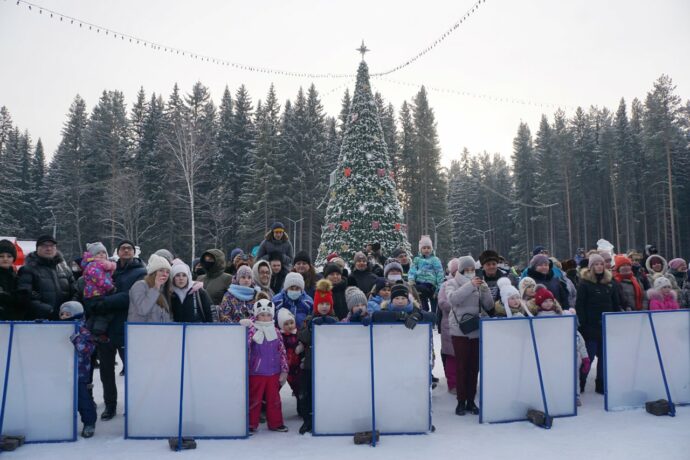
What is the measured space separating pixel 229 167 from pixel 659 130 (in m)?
36.8

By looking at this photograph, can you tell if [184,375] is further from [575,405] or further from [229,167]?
[229,167]

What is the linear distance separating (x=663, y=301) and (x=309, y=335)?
5.18 m

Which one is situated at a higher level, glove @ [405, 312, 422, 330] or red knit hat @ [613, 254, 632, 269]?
red knit hat @ [613, 254, 632, 269]

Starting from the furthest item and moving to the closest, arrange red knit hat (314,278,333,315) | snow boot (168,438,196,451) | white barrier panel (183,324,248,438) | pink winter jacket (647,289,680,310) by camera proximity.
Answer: pink winter jacket (647,289,680,310) < red knit hat (314,278,333,315) < white barrier panel (183,324,248,438) < snow boot (168,438,196,451)

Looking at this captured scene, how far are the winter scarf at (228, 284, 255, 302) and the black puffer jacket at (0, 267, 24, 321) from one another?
2.38 m

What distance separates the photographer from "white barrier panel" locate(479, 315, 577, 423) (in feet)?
18.1

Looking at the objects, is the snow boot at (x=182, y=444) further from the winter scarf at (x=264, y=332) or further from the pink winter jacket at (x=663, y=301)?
the pink winter jacket at (x=663, y=301)

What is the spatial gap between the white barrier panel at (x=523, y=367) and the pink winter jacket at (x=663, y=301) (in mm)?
1971

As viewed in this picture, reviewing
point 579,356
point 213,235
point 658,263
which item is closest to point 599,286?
point 579,356

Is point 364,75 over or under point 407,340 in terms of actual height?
over

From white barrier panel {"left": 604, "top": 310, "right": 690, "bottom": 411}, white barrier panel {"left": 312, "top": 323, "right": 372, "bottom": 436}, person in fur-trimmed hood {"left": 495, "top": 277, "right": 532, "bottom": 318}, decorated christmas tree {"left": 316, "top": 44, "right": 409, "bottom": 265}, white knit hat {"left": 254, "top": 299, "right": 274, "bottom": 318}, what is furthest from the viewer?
decorated christmas tree {"left": 316, "top": 44, "right": 409, "bottom": 265}

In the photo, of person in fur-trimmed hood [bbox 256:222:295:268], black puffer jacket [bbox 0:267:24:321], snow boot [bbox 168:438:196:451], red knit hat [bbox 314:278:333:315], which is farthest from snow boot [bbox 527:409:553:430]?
black puffer jacket [bbox 0:267:24:321]

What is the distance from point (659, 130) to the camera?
39.3 meters

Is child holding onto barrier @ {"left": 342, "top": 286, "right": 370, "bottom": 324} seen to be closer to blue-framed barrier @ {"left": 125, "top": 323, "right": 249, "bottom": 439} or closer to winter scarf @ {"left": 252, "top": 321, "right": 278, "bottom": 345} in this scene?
winter scarf @ {"left": 252, "top": 321, "right": 278, "bottom": 345}
